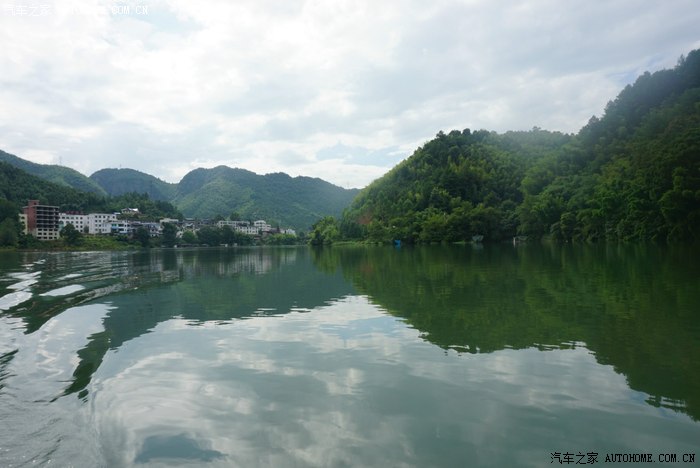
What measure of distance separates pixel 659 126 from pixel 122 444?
110 m

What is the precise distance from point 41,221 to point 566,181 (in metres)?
142

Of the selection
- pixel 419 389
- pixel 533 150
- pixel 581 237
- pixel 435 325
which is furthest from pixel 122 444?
pixel 533 150

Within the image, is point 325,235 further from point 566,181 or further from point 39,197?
point 39,197

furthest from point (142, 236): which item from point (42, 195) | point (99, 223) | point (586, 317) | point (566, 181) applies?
point (586, 317)

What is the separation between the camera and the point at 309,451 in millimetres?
5910

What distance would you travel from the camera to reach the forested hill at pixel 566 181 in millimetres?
62219

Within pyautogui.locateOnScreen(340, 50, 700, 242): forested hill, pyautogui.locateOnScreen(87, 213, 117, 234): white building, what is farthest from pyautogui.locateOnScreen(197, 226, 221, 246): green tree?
pyautogui.locateOnScreen(340, 50, 700, 242): forested hill

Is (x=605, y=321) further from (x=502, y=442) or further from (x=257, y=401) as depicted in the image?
(x=257, y=401)

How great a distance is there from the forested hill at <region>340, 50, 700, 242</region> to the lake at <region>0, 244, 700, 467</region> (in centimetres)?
5516

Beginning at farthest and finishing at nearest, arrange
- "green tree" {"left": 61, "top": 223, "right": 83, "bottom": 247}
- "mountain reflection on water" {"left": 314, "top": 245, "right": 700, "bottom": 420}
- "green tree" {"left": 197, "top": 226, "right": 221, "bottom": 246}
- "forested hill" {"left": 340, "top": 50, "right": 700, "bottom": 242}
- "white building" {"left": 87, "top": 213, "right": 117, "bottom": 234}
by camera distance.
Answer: "green tree" {"left": 197, "top": 226, "right": 221, "bottom": 246} → "white building" {"left": 87, "top": 213, "right": 117, "bottom": 234} → "green tree" {"left": 61, "top": 223, "right": 83, "bottom": 247} → "forested hill" {"left": 340, "top": 50, "right": 700, "bottom": 242} → "mountain reflection on water" {"left": 314, "top": 245, "right": 700, "bottom": 420}

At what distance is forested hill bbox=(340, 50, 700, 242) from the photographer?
62.2 m

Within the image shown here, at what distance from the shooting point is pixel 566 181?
3831 inches

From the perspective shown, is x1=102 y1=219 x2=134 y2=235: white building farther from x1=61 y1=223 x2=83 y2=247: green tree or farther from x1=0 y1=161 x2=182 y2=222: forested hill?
x1=61 y1=223 x2=83 y2=247: green tree

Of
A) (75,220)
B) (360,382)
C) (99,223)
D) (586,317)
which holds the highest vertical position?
(75,220)
